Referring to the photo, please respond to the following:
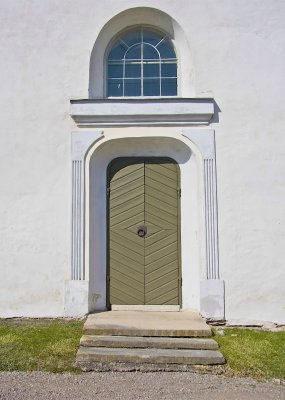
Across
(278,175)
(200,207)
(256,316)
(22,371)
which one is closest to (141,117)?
(200,207)

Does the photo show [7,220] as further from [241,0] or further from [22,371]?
[241,0]

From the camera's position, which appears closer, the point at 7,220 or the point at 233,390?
the point at 233,390

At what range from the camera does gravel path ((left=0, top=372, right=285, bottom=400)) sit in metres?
3.84

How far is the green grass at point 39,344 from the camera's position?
4445 millimetres

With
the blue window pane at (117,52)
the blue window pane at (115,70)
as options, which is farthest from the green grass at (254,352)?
the blue window pane at (117,52)

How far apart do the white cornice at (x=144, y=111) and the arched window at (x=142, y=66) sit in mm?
454

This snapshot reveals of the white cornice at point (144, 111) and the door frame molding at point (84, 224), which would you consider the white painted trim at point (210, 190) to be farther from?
A: the white cornice at point (144, 111)

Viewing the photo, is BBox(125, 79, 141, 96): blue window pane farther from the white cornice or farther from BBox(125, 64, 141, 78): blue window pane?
the white cornice

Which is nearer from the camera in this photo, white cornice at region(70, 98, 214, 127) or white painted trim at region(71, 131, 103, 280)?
white painted trim at region(71, 131, 103, 280)

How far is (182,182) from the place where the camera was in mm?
6605

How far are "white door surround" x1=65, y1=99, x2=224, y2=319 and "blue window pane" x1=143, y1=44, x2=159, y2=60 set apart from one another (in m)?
1.00

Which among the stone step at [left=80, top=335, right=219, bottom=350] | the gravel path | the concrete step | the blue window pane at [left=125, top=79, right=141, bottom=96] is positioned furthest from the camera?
the blue window pane at [left=125, top=79, right=141, bottom=96]

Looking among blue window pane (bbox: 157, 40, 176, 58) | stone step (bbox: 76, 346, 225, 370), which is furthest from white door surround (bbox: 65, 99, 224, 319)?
stone step (bbox: 76, 346, 225, 370)

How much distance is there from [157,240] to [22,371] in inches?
112
